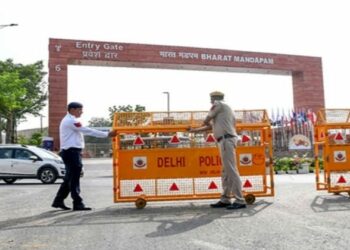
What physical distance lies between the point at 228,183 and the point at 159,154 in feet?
4.32

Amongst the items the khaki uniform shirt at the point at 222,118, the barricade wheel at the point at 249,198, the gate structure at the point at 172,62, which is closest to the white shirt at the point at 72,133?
the khaki uniform shirt at the point at 222,118

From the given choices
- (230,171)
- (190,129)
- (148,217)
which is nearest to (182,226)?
(148,217)

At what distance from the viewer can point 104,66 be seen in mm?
35812

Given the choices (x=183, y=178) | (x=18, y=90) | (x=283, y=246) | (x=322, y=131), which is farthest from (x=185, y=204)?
(x=18, y=90)

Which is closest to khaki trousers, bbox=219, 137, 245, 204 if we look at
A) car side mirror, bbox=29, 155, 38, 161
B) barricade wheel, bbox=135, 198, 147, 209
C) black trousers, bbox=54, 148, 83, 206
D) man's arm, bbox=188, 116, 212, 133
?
man's arm, bbox=188, 116, 212, 133

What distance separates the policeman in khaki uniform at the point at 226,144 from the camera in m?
7.76

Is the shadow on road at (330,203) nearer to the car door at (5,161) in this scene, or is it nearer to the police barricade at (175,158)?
the police barricade at (175,158)

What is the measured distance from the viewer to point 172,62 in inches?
1436

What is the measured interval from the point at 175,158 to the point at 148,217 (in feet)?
5.48

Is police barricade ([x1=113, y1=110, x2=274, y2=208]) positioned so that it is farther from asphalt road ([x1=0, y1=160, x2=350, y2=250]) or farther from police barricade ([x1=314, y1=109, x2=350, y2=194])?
police barricade ([x1=314, y1=109, x2=350, y2=194])

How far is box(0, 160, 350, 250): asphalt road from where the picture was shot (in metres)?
5.06

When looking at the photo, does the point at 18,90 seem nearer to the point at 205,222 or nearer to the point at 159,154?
the point at 159,154

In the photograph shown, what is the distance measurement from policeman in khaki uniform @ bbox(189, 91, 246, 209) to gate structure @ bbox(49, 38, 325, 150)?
26.4 metres

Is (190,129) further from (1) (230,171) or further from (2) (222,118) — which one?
(1) (230,171)
